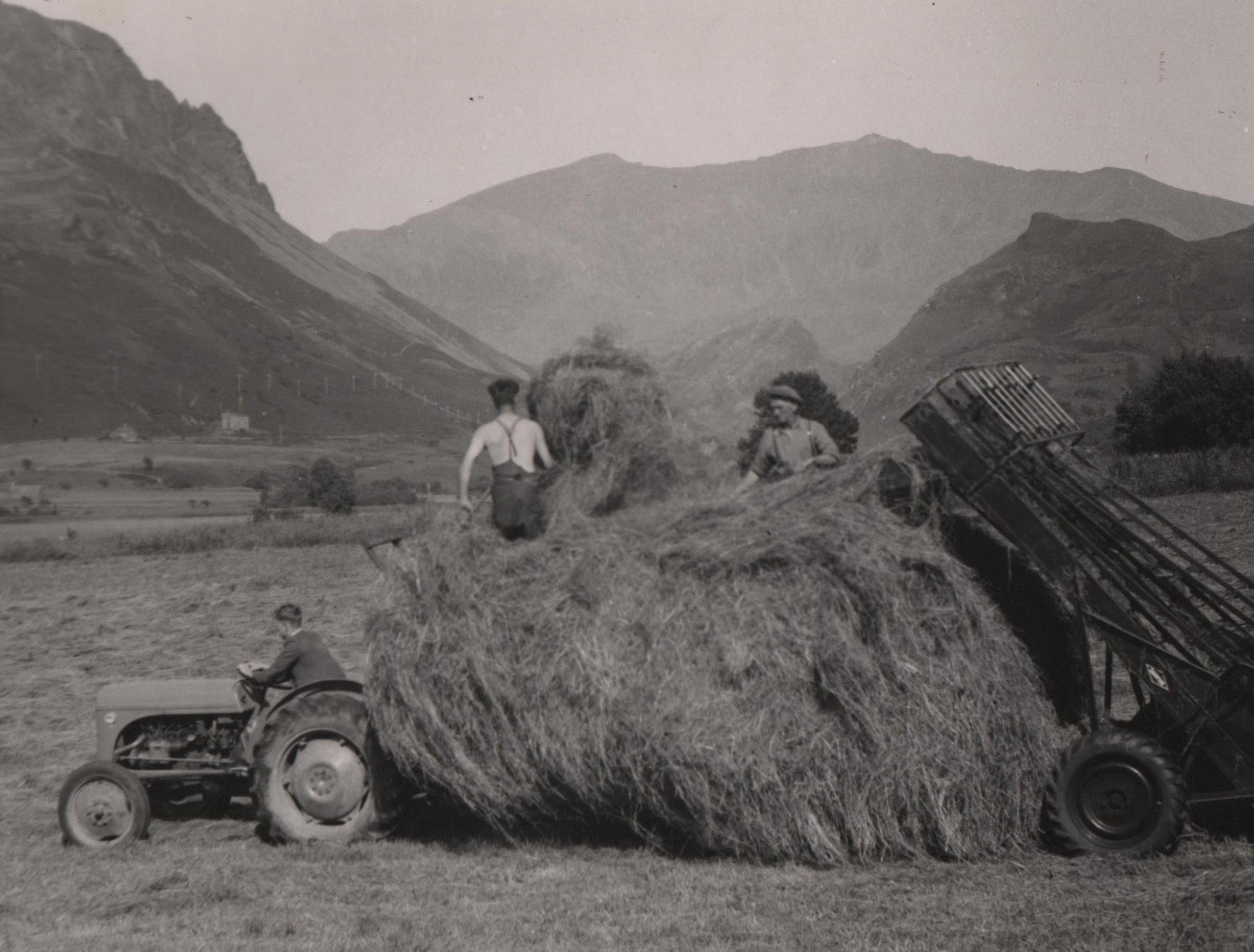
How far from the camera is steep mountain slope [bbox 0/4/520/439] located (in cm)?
11688

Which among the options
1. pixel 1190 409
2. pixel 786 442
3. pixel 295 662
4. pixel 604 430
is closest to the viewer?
pixel 295 662

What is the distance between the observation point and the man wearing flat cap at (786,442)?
8.03m

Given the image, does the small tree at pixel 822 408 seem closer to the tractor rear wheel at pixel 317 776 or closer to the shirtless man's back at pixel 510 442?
the shirtless man's back at pixel 510 442

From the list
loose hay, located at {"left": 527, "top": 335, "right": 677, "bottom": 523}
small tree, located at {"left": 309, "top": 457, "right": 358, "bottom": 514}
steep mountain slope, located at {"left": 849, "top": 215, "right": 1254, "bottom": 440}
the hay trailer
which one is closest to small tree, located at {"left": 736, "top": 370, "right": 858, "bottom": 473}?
small tree, located at {"left": 309, "top": 457, "right": 358, "bottom": 514}

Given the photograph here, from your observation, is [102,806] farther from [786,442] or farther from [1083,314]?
[1083,314]

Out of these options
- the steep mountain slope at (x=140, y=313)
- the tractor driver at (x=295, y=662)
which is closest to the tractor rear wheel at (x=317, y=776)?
the tractor driver at (x=295, y=662)

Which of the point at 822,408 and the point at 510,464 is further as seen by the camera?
the point at 822,408

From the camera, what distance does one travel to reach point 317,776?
7.30 metres

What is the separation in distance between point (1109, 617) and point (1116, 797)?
1.04 meters

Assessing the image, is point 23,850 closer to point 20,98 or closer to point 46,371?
point 46,371

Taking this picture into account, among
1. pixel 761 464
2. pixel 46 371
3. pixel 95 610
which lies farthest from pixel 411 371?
pixel 761 464

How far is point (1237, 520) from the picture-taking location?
2073 centimetres

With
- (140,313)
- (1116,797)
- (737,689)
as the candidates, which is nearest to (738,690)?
(737,689)

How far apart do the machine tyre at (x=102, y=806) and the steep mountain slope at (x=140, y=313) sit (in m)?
104
